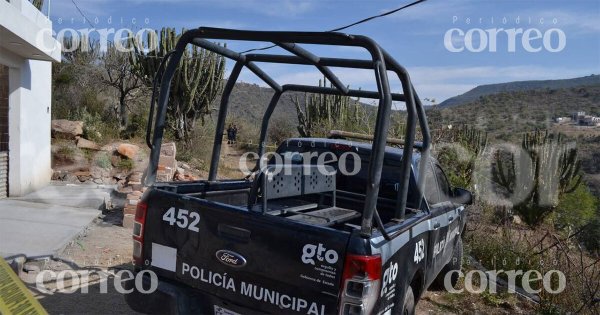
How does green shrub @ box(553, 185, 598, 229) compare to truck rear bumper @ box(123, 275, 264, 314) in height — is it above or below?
below

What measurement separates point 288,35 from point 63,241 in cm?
436

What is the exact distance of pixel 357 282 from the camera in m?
2.76

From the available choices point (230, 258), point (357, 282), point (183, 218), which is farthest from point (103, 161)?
point (357, 282)

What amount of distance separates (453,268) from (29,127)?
24.9 feet

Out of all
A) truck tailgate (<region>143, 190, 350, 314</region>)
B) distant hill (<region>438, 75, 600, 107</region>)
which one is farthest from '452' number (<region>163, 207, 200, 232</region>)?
distant hill (<region>438, 75, 600, 107</region>)

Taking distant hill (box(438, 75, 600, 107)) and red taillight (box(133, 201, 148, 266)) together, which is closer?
red taillight (box(133, 201, 148, 266))

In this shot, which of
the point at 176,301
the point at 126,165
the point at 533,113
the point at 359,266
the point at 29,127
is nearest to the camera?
the point at 359,266

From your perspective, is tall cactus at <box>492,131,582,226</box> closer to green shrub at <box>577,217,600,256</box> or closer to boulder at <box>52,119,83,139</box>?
green shrub at <box>577,217,600,256</box>

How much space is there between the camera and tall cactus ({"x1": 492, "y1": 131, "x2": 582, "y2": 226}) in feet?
38.4

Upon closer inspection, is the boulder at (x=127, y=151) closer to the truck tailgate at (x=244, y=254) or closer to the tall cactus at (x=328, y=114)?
the tall cactus at (x=328, y=114)

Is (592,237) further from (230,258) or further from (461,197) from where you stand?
(230,258)

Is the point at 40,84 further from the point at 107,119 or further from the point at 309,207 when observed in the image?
the point at 107,119

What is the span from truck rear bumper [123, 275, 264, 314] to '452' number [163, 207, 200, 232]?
0.41 m

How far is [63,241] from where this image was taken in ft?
19.6
